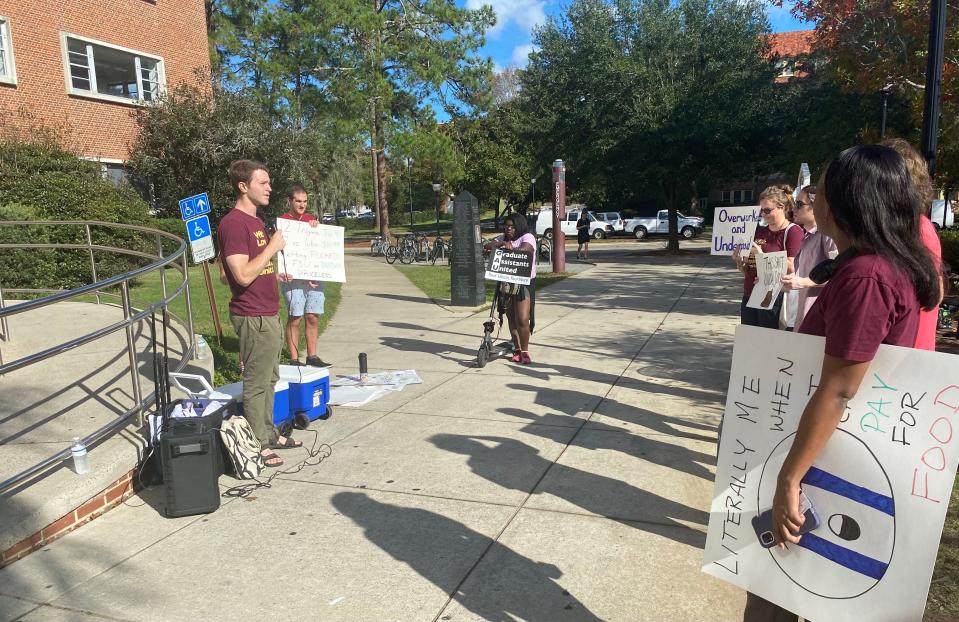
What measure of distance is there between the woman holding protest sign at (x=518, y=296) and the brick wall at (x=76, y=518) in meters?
4.36

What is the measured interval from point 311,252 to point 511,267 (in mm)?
2228

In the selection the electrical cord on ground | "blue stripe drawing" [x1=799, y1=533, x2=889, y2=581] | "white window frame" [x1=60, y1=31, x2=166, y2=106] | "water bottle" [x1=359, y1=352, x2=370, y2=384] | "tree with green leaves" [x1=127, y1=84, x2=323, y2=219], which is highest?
"white window frame" [x1=60, y1=31, x2=166, y2=106]

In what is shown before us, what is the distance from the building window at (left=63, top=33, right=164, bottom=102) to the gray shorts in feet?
48.8

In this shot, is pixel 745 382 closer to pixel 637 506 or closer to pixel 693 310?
pixel 637 506

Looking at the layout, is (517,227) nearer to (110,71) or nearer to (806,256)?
(806,256)

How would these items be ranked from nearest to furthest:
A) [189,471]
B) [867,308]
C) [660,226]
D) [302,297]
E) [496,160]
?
[867,308] → [189,471] → [302,297] → [660,226] → [496,160]

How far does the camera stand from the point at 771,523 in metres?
2.02

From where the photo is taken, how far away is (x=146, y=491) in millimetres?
4223

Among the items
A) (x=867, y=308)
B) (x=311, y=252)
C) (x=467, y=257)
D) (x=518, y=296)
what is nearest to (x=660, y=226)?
(x=467, y=257)

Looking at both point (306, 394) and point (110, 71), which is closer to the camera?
point (306, 394)

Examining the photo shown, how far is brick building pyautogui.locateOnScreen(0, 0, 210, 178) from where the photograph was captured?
16.6 m

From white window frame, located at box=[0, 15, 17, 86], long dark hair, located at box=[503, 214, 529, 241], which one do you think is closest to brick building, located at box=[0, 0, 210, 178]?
white window frame, located at box=[0, 15, 17, 86]

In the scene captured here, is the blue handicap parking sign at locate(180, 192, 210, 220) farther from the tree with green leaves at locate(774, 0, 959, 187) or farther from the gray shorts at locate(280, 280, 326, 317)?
the tree with green leaves at locate(774, 0, 959, 187)

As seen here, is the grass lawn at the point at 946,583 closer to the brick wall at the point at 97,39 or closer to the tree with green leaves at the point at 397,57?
the brick wall at the point at 97,39
